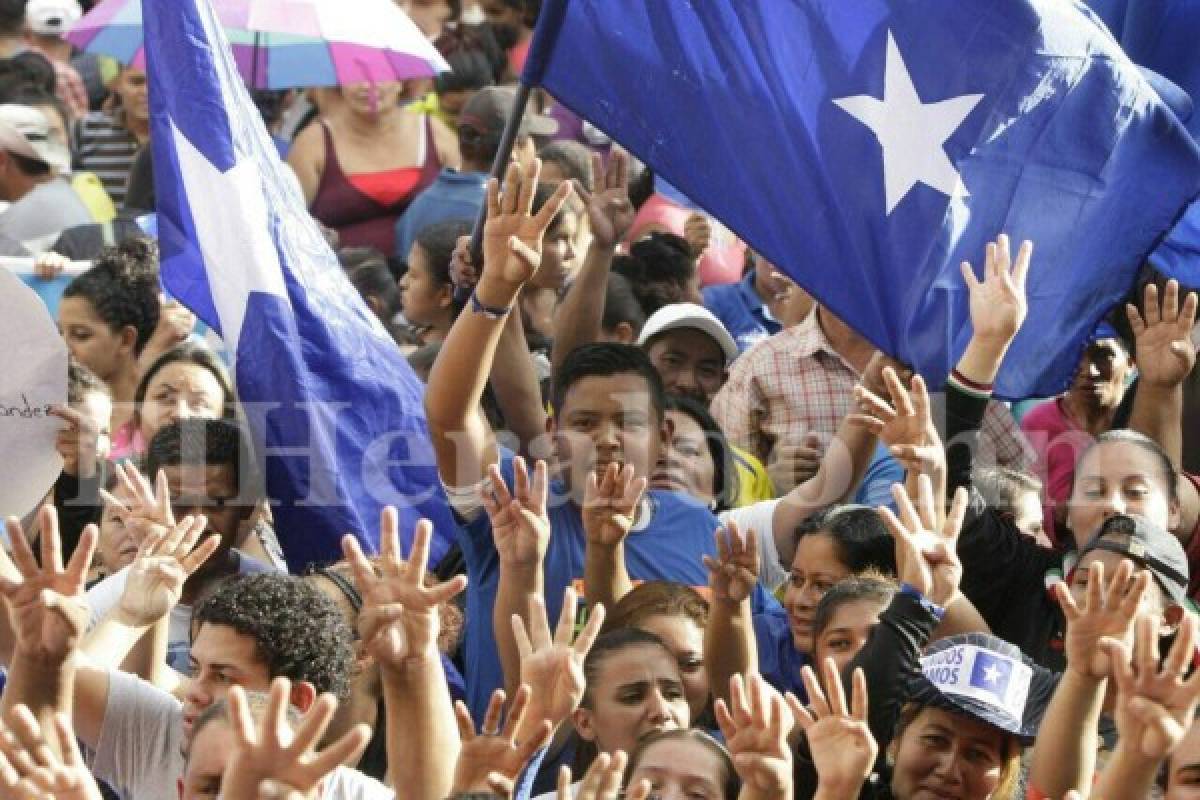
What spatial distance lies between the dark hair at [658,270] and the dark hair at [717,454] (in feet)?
5.35

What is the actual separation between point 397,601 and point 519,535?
780 mm


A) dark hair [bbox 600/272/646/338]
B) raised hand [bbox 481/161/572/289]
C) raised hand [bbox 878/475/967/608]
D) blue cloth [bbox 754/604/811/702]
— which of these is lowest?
blue cloth [bbox 754/604/811/702]

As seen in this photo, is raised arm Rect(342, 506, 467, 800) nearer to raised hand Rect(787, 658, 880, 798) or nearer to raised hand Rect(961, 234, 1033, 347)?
raised hand Rect(787, 658, 880, 798)

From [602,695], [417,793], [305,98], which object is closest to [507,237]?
[602,695]

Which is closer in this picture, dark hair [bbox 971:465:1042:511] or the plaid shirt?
dark hair [bbox 971:465:1042:511]

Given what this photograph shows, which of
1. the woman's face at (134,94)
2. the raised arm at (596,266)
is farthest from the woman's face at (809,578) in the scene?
the woman's face at (134,94)

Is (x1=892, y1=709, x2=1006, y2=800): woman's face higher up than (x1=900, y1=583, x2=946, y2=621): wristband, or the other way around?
(x1=900, y1=583, x2=946, y2=621): wristband

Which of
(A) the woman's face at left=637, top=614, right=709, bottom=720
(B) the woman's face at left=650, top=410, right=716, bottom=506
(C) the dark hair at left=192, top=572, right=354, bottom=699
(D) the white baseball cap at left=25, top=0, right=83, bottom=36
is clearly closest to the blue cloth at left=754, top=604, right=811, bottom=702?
(A) the woman's face at left=637, top=614, right=709, bottom=720

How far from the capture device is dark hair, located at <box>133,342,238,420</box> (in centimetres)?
816

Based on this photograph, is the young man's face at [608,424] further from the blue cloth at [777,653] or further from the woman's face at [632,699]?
the woman's face at [632,699]

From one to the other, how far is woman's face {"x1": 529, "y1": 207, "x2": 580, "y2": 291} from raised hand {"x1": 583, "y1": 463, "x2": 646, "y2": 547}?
97.4 inches

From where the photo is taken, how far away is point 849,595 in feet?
20.5

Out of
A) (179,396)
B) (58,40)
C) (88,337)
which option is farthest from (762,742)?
(58,40)

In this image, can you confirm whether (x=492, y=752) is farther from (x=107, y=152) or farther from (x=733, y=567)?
(x=107, y=152)
